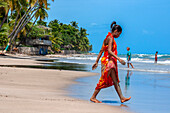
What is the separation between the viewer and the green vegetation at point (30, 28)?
41972 mm

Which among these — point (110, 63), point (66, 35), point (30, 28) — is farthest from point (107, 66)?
point (66, 35)

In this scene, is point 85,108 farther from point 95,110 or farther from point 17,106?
point 17,106

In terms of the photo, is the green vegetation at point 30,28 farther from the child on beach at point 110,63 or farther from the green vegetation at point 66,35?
the child on beach at point 110,63

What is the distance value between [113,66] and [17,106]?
6.85ft

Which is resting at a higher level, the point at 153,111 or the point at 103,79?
the point at 103,79

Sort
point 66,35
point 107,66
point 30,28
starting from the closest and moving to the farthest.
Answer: point 107,66
point 30,28
point 66,35

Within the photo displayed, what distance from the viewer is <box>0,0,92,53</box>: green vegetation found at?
4197cm

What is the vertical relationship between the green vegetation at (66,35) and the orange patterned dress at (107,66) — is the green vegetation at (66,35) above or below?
above

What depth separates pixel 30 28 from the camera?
2072 inches

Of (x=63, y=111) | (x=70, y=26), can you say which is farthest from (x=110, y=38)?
(x=70, y=26)

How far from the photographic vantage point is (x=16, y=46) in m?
56.3

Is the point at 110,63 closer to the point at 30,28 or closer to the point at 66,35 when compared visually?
the point at 30,28

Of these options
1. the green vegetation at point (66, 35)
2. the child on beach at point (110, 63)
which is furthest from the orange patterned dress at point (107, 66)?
the green vegetation at point (66, 35)

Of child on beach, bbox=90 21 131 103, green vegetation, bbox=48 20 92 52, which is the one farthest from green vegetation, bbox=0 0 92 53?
child on beach, bbox=90 21 131 103
